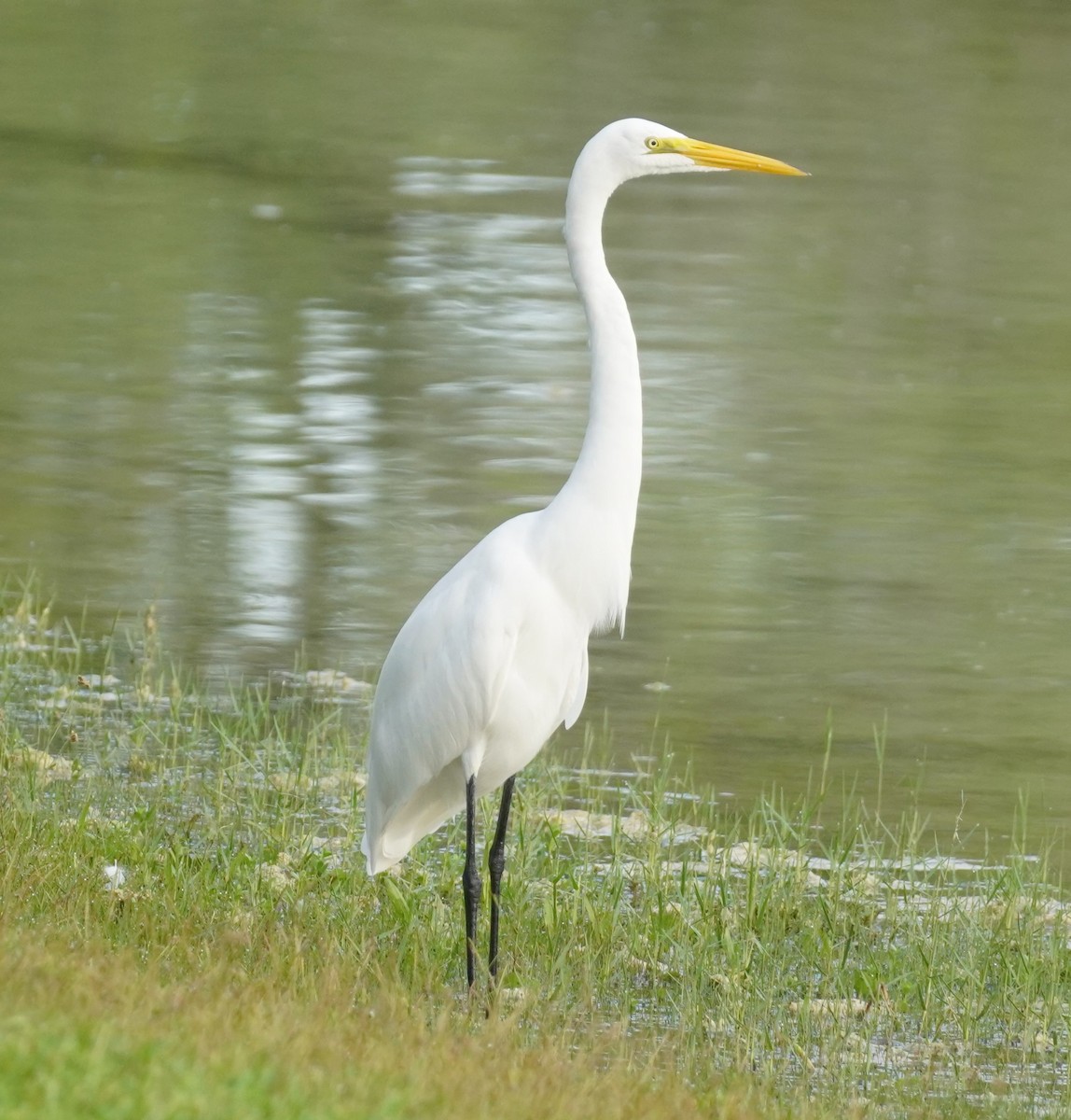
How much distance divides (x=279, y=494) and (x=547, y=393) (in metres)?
2.39

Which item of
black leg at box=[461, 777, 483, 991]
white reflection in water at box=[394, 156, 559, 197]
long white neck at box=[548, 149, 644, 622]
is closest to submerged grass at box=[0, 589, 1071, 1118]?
black leg at box=[461, 777, 483, 991]

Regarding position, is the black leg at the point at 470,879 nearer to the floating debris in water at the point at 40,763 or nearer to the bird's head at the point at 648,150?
the floating debris in water at the point at 40,763

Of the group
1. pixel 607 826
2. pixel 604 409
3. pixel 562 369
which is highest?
pixel 604 409

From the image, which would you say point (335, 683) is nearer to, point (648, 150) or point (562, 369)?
point (648, 150)

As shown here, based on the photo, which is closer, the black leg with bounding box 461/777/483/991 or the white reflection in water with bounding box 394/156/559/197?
the black leg with bounding box 461/777/483/991

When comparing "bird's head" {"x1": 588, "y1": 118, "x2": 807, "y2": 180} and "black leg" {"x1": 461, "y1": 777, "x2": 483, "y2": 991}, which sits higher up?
"bird's head" {"x1": 588, "y1": 118, "x2": 807, "y2": 180}

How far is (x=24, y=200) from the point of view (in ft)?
50.7

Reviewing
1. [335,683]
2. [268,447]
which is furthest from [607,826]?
[268,447]

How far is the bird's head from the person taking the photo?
203 inches

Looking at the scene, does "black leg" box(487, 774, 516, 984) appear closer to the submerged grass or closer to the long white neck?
the submerged grass

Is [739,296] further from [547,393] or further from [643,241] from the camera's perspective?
[547,393]

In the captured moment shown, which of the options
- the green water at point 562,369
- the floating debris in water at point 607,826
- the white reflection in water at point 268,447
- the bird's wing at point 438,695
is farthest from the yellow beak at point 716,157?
the white reflection in water at point 268,447

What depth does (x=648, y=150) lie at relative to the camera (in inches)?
204

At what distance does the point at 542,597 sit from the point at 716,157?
1202mm
